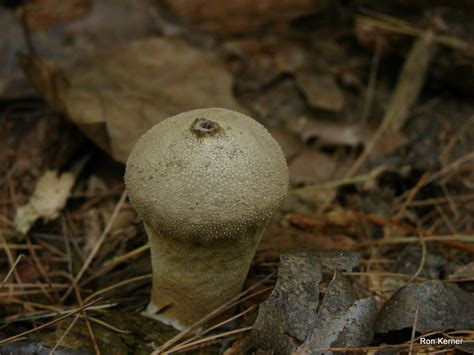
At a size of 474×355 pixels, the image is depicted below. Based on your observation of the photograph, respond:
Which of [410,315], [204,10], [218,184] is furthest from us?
[204,10]

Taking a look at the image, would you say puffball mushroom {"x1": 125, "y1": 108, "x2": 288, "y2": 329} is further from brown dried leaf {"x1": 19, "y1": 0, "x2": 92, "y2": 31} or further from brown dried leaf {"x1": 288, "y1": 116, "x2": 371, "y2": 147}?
brown dried leaf {"x1": 19, "y1": 0, "x2": 92, "y2": 31}

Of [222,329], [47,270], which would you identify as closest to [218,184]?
[222,329]

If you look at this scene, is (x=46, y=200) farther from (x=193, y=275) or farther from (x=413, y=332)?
(x=413, y=332)

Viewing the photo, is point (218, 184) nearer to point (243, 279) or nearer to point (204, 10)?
point (243, 279)

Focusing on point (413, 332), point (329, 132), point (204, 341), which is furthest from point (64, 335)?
point (329, 132)

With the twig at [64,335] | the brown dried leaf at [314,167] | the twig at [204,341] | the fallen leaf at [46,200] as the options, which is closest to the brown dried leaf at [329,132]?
the brown dried leaf at [314,167]

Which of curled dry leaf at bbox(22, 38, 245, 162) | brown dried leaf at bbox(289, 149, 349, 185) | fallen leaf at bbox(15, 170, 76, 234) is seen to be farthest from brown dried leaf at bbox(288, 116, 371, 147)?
fallen leaf at bbox(15, 170, 76, 234)

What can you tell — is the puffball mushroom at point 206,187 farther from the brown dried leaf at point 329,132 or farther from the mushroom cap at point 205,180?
the brown dried leaf at point 329,132

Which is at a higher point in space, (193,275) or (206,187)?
(206,187)
